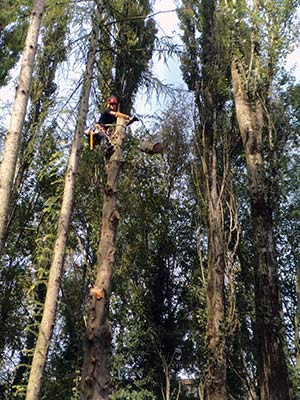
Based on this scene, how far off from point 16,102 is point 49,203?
1.30m

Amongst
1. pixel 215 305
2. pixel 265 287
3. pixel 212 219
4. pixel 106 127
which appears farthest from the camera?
pixel 212 219

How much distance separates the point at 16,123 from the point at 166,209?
834 cm

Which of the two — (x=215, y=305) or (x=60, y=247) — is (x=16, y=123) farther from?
(x=215, y=305)

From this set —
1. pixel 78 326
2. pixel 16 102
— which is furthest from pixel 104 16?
pixel 78 326

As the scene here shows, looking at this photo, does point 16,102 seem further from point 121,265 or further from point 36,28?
point 121,265

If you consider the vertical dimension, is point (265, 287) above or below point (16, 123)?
below

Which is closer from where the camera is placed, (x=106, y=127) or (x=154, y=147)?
(x=154, y=147)

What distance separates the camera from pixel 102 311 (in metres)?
3.01

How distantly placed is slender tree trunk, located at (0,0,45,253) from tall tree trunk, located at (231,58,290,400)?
331 centimetres

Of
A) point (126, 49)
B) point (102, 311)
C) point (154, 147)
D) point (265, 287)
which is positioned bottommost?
point (102, 311)

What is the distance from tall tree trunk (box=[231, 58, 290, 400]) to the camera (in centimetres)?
491

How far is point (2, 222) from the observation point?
3682 mm

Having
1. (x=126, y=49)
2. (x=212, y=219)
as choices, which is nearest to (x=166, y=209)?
(x=212, y=219)

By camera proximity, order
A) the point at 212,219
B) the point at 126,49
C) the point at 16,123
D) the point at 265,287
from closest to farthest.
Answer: the point at 16,123, the point at 265,287, the point at 126,49, the point at 212,219
